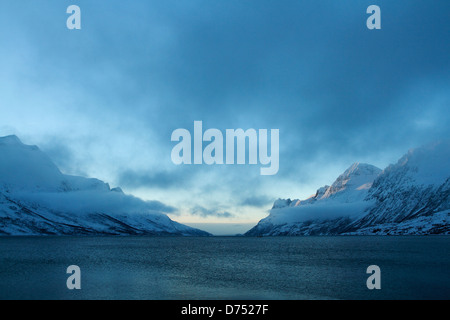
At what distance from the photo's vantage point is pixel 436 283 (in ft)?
171

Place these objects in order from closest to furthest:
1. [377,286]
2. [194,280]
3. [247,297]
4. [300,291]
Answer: [247,297] < [300,291] < [377,286] < [194,280]

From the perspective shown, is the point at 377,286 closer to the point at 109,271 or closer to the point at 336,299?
the point at 336,299

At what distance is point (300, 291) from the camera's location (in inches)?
1839

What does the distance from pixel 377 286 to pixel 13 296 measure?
53159mm
